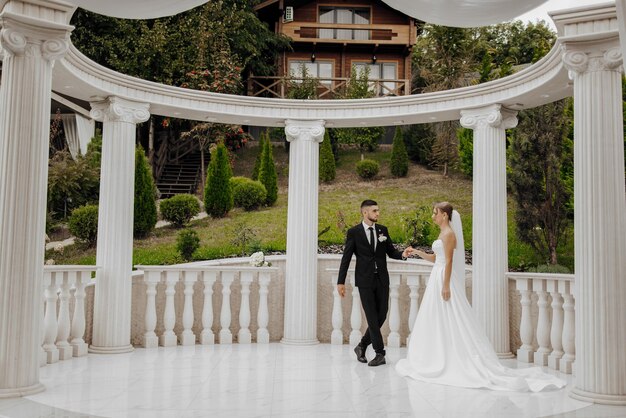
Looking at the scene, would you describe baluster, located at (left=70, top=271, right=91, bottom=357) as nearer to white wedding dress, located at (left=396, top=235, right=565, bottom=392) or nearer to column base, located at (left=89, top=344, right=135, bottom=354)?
column base, located at (left=89, top=344, right=135, bottom=354)

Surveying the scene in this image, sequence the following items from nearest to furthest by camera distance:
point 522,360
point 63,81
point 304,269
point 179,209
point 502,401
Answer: point 502,401, point 63,81, point 522,360, point 304,269, point 179,209

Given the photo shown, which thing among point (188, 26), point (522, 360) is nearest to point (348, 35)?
point (188, 26)

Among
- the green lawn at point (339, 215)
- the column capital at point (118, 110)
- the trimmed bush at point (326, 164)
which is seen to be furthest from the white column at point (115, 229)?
the trimmed bush at point (326, 164)

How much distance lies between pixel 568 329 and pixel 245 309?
410 centimetres

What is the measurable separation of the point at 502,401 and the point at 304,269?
3.80 meters

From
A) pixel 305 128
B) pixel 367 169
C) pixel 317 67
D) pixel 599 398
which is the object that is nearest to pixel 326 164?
pixel 367 169

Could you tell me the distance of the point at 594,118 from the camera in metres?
4.86

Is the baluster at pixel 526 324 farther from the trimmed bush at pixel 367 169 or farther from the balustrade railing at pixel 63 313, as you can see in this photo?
the trimmed bush at pixel 367 169

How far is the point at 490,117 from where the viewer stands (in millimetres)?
7340

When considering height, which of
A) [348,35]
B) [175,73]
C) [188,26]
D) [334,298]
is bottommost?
[334,298]

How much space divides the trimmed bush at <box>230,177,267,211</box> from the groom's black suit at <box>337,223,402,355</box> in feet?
36.7

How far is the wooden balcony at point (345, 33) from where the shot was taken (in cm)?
2356

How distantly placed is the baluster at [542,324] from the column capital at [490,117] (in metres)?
2.14

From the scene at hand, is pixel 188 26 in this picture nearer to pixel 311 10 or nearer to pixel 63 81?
pixel 311 10
